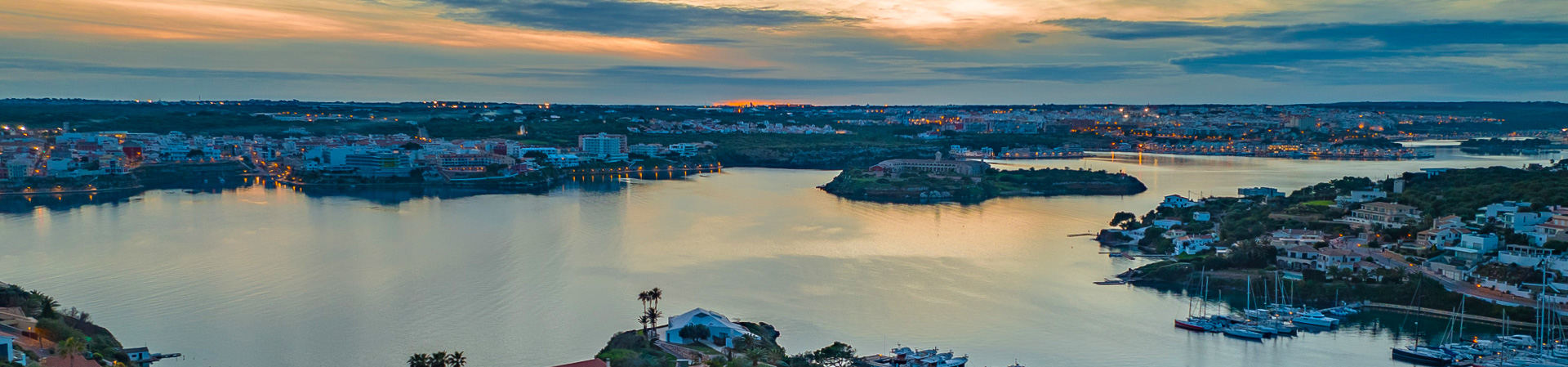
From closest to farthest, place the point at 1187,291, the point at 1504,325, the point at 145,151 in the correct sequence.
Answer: the point at 1504,325 → the point at 1187,291 → the point at 145,151

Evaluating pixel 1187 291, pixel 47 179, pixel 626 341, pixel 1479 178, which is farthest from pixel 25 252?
pixel 1479 178

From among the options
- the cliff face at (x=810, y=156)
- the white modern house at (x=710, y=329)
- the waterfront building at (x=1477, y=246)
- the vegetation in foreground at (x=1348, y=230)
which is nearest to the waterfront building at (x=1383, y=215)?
the vegetation in foreground at (x=1348, y=230)

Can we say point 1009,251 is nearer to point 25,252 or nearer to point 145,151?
point 25,252

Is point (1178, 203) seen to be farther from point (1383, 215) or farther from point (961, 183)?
point (961, 183)

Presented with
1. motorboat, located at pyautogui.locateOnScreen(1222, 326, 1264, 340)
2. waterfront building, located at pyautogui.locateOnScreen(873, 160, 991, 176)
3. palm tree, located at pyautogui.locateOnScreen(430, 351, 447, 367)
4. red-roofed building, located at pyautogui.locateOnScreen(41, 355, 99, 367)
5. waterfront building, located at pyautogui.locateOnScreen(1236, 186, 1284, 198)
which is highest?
waterfront building, located at pyautogui.locateOnScreen(873, 160, 991, 176)

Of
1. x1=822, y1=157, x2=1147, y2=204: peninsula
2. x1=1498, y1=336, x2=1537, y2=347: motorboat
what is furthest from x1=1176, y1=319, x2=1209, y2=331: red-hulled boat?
x1=822, y1=157, x2=1147, y2=204: peninsula

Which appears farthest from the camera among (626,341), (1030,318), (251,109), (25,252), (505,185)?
(251,109)

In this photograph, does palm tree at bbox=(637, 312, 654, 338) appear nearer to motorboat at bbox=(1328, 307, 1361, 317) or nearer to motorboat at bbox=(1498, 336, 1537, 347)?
motorboat at bbox=(1328, 307, 1361, 317)
